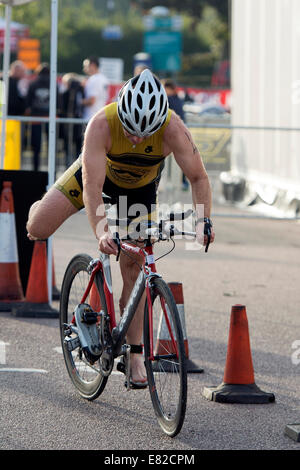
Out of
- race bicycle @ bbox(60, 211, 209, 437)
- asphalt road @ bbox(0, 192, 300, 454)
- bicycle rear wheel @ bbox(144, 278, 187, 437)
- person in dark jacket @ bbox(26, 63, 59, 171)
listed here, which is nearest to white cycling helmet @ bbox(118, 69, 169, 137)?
race bicycle @ bbox(60, 211, 209, 437)

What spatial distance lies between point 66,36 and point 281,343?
7535 centimetres

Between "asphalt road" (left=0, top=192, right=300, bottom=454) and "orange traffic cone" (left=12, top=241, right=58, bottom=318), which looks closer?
"asphalt road" (left=0, top=192, right=300, bottom=454)

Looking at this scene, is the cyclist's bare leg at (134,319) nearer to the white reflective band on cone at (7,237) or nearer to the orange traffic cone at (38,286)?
the orange traffic cone at (38,286)

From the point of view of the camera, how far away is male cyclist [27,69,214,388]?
5512 mm

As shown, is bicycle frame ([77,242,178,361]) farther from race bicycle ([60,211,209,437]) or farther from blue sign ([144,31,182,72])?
blue sign ([144,31,182,72])

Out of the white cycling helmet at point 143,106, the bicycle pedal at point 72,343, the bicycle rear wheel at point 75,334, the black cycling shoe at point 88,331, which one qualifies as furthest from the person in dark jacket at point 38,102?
the white cycling helmet at point 143,106

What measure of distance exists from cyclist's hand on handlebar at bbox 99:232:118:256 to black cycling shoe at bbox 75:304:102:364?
693mm

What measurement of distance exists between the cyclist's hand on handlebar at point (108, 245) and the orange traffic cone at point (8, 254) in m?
3.67

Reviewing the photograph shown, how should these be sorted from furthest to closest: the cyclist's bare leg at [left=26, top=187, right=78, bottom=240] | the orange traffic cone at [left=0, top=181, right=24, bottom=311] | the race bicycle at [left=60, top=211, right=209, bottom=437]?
the orange traffic cone at [left=0, top=181, right=24, bottom=311], the cyclist's bare leg at [left=26, top=187, right=78, bottom=240], the race bicycle at [left=60, top=211, right=209, bottom=437]

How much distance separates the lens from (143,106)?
545 cm

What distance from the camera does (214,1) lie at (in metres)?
82.1

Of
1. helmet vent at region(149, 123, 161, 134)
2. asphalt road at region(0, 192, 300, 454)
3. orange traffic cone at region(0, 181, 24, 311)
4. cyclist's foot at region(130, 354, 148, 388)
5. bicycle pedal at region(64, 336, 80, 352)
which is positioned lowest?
asphalt road at region(0, 192, 300, 454)

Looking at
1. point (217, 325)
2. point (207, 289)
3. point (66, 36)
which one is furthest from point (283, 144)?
point (66, 36)

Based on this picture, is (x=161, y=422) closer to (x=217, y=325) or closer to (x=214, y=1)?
(x=217, y=325)
